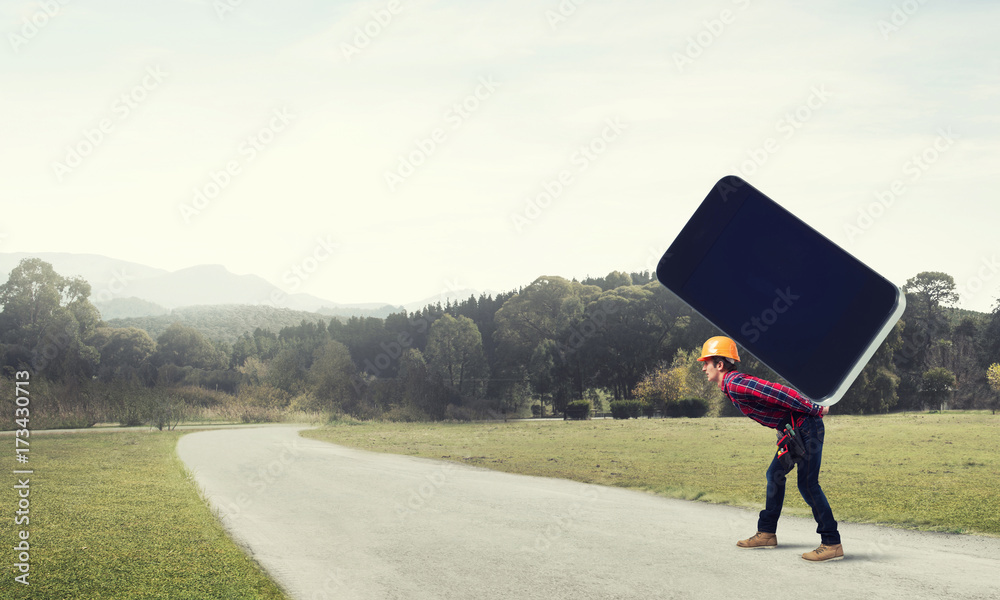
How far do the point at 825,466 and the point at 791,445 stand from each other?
39.6 feet

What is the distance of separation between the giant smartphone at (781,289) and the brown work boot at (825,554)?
4732 mm

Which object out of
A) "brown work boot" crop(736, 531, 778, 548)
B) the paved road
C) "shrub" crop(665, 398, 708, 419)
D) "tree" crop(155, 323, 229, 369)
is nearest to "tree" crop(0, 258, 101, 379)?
"tree" crop(155, 323, 229, 369)

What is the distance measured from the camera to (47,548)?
24.8 ft

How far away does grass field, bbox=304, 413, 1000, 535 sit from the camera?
32.0 feet

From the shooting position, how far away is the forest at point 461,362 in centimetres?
4556

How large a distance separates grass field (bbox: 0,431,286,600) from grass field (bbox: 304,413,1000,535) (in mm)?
7095


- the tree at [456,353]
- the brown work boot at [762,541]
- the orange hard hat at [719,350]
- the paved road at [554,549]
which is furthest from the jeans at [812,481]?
the tree at [456,353]

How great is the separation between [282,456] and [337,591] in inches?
568

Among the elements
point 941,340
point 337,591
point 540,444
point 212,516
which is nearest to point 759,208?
point 337,591

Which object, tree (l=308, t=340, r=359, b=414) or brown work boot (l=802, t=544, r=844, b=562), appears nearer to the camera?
brown work boot (l=802, t=544, r=844, b=562)

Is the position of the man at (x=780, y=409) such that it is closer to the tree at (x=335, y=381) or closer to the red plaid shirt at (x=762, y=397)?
the red plaid shirt at (x=762, y=397)

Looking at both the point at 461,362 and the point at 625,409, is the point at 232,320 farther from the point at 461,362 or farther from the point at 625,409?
the point at 625,409

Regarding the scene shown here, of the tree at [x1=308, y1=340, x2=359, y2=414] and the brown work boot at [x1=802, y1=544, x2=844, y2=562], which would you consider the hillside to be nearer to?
the tree at [x1=308, y1=340, x2=359, y2=414]

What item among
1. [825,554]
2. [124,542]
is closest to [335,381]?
[124,542]
